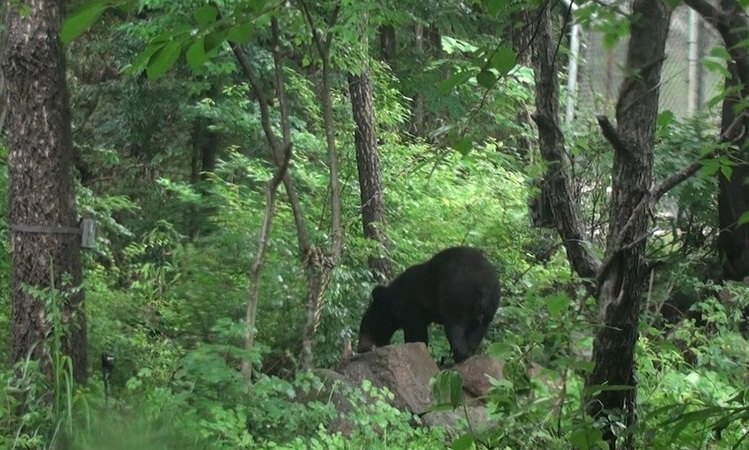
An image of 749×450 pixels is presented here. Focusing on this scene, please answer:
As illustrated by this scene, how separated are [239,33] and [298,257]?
21.8ft

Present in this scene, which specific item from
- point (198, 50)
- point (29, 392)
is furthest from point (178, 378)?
point (198, 50)

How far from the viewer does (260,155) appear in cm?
1586

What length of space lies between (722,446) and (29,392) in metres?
4.49

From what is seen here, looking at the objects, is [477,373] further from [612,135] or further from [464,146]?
[464,146]

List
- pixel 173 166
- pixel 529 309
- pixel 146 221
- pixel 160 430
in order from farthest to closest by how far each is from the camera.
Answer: pixel 173 166
pixel 146 221
pixel 529 309
pixel 160 430

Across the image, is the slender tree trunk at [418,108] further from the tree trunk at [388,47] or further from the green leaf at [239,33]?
the green leaf at [239,33]

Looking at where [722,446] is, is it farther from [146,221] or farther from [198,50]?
[146,221]

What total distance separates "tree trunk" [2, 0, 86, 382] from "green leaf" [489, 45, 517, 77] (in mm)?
5069

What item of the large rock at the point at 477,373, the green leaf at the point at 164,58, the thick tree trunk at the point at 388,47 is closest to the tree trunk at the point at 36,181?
the large rock at the point at 477,373

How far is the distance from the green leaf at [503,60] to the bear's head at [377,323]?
7048 mm

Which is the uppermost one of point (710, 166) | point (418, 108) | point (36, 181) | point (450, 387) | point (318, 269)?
point (418, 108)

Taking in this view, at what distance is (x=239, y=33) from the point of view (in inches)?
92.5

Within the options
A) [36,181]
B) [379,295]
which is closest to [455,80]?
[36,181]

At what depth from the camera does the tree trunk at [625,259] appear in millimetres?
4047
